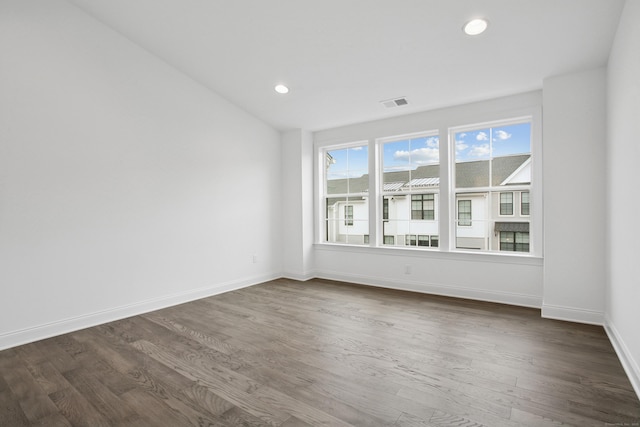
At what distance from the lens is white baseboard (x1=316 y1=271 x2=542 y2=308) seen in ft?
12.3

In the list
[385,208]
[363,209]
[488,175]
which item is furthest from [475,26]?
[363,209]

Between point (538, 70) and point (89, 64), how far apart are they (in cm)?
457

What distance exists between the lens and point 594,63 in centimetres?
304

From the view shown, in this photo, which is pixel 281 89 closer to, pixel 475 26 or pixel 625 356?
pixel 475 26

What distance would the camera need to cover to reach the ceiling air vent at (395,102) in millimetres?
4113

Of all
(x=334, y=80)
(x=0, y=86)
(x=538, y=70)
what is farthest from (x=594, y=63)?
(x=0, y=86)

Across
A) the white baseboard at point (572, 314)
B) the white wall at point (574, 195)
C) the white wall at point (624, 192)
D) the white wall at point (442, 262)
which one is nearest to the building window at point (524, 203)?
the white wall at point (442, 262)

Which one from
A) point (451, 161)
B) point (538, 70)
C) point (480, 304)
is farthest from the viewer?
point (451, 161)

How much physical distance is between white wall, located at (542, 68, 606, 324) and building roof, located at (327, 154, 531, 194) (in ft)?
1.85

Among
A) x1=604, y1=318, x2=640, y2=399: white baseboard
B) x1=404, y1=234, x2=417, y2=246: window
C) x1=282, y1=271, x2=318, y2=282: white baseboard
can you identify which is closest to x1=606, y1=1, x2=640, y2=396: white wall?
x1=604, y1=318, x2=640, y2=399: white baseboard

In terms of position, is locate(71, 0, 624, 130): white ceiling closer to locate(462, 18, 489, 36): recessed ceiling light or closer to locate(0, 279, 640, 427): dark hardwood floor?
locate(462, 18, 489, 36): recessed ceiling light

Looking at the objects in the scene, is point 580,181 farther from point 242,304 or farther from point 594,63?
point 242,304

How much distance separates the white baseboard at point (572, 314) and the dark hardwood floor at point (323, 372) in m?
0.12

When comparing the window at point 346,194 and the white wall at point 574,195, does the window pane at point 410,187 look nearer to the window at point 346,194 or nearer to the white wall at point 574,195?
the window at point 346,194
